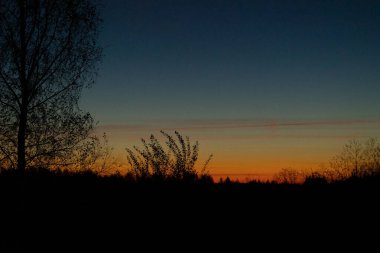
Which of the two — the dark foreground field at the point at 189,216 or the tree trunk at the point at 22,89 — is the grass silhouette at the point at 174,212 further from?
the tree trunk at the point at 22,89

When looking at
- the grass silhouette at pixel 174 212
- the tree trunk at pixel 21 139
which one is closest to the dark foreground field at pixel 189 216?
the grass silhouette at pixel 174 212

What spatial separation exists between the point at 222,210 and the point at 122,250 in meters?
2.30

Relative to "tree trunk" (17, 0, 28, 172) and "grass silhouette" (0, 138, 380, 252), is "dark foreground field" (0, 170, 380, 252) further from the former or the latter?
"tree trunk" (17, 0, 28, 172)

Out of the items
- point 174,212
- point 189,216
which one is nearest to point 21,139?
point 174,212

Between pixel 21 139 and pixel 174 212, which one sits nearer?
pixel 174 212

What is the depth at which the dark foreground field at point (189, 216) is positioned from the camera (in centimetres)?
936

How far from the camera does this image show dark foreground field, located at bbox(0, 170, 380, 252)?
9.36 m

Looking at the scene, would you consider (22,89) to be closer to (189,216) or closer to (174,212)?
(174,212)

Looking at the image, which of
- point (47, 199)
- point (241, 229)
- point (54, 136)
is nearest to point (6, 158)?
point (54, 136)

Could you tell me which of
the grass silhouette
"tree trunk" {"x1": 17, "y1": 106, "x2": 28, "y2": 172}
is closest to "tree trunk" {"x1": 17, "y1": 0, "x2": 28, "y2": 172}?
"tree trunk" {"x1": 17, "y1": 106, "x2": 28, "y2": 172}

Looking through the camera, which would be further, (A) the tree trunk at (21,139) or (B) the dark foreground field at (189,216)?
(A) the tree trunk at (21,139)

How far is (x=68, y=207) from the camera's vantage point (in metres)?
10.9

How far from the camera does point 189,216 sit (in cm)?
994

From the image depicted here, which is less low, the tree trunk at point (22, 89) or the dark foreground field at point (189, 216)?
the tree trunk at point (22, 89)
